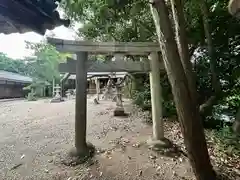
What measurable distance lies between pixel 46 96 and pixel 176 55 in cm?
2317

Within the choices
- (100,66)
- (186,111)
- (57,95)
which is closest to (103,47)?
(100,66)

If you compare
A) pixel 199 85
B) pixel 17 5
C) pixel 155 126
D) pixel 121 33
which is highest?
pixel 121 33

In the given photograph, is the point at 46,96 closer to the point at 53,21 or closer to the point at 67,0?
the point at 67,0

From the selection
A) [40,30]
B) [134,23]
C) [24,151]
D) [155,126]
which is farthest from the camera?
[134,23]

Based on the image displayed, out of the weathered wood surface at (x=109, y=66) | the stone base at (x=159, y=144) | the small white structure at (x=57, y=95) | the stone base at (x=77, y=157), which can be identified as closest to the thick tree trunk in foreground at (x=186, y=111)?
the stone base at (x=159, y=144)

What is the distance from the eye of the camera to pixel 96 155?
570 centimetres

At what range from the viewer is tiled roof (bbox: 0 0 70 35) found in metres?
2.55

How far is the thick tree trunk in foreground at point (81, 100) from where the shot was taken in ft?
18.2

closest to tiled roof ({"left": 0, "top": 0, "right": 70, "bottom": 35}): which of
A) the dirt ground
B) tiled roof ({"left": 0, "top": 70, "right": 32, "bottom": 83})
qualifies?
the dirt ground

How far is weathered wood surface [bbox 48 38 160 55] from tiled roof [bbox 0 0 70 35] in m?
2.14

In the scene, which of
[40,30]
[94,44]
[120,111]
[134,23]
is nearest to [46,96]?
[120,111]

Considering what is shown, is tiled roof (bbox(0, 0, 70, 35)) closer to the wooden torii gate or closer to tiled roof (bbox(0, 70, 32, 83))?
the wooden torii gate

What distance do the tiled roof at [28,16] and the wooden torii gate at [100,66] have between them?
2239 mm

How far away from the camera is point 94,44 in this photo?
564 centimetres
